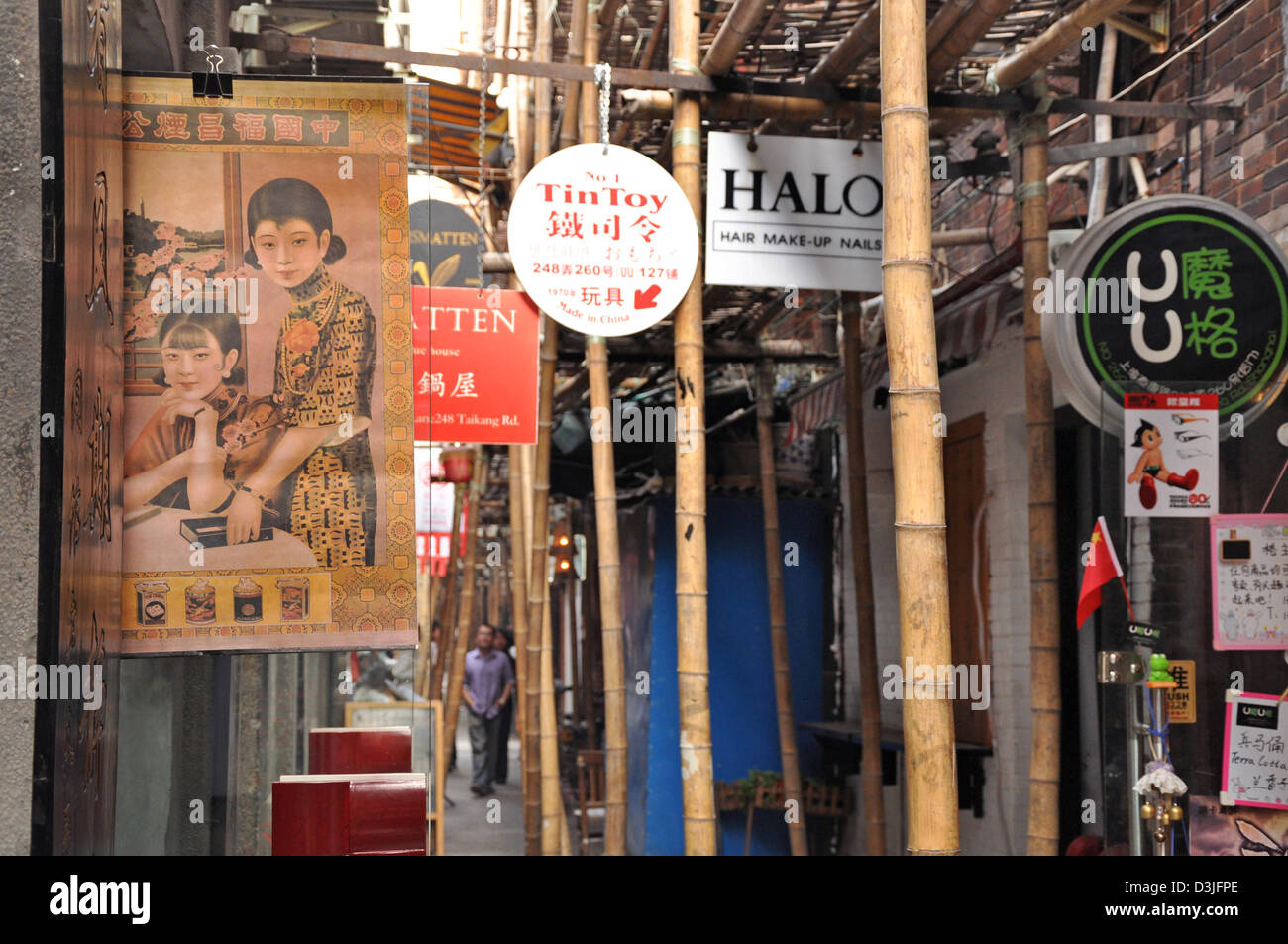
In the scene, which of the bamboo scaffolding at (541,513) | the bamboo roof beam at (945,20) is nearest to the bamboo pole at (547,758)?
the bamboo scaffolding at (541,513)

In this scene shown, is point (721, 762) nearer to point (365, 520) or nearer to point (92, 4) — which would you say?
point (365, 520)

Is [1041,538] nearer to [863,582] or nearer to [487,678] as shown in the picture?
[863,582]

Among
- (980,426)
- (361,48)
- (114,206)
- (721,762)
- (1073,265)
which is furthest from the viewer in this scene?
(721,762)

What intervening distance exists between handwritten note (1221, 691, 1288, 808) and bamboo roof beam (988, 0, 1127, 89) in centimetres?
243

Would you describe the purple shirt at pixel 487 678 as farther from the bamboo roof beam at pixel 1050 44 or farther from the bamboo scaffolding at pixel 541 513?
the bamboo roof beam at pixel 1050 44

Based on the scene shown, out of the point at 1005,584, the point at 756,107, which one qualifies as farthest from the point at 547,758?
the point at 756,107

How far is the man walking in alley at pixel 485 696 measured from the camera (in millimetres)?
13500

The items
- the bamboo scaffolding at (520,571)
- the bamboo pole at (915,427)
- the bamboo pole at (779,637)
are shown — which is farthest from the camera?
the bamboo scaffolding at (520,571)

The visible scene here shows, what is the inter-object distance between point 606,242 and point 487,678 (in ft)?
30.7

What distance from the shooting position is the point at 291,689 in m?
8.26

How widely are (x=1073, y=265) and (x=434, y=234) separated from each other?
384 centimetres

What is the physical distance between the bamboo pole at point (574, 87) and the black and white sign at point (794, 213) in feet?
3.71

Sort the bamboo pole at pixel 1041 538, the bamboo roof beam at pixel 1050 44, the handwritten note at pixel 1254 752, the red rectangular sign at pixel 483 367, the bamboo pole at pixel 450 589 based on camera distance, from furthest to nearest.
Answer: the bamboo pole at pixel 450 589 < the red rectangular sign at pixel 483 367 < the bamboo pole at pixel 1041 538 < the bamboo roof beam at pixel 1050 44 < the handwritten note at pixel 1254 752
